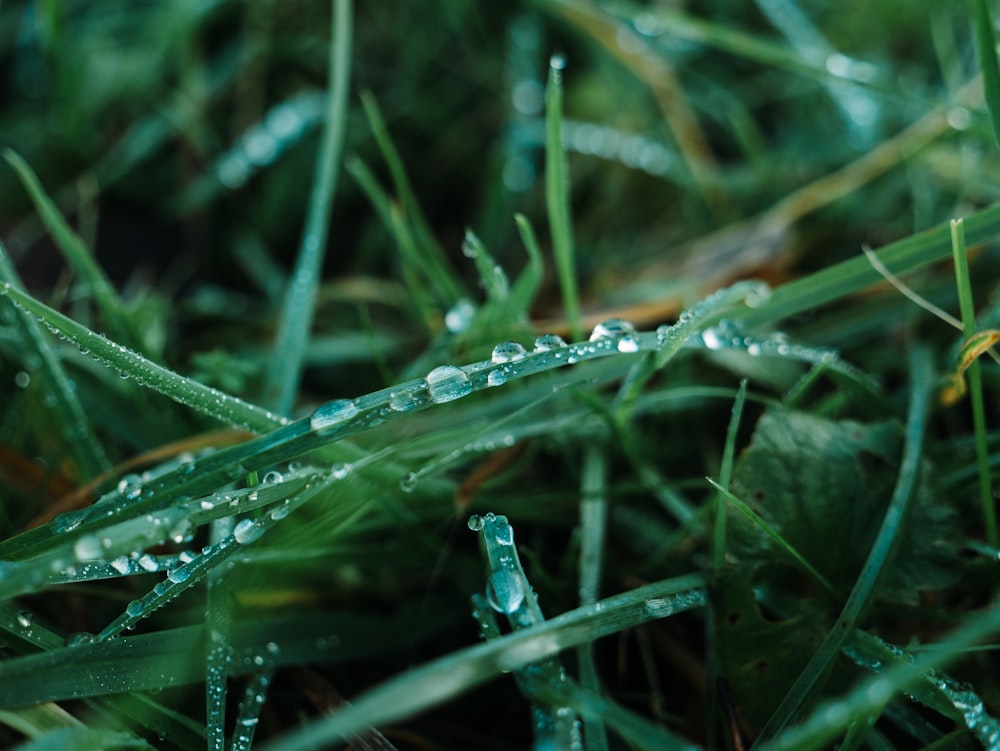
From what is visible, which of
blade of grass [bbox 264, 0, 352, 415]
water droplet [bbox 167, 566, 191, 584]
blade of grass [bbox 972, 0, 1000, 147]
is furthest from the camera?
blade of grass [bbox 264, 0, 352, 415]

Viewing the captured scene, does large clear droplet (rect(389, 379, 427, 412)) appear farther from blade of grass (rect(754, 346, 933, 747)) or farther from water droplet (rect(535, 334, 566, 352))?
blade of grass (rect(754, 346, 933, 747))

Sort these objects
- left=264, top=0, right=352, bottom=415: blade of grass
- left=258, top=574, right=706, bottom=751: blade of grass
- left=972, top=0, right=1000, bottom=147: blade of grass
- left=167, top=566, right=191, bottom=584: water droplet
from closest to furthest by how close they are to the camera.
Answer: left=258, top=574, right=706, bottom=751: blade of grass, left=167, top=566, right=191, bottom=584: water droplet, left=972, top=0, right=1000, bottom=147: blade of grass, left=264, top=0, right=352, bottom=415: blade of grass

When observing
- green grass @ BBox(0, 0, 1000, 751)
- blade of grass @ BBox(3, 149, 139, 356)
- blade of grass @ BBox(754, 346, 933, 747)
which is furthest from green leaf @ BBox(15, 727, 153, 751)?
blade of grass @ BBox(754, 346, 933, 747)

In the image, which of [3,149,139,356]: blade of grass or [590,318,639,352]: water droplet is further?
[3,149,139,356]: blade of grass

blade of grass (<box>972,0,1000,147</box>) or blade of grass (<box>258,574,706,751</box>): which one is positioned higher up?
blade of grass (<box>972,0,1000,147</box>)

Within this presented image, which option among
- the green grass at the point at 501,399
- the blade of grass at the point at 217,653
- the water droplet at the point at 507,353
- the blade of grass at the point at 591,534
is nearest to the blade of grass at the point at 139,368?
the green grass at the point at 501,399

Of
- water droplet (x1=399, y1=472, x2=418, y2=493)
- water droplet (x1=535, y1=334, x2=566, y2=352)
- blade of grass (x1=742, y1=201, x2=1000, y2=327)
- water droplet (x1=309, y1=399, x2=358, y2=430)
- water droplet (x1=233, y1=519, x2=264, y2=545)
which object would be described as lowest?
water droplet (x1=233, y1=519, x2=264, y2=545)

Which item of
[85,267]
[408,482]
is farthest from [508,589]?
[85,267]

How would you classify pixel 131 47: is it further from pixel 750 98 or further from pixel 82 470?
pixel 750 98
